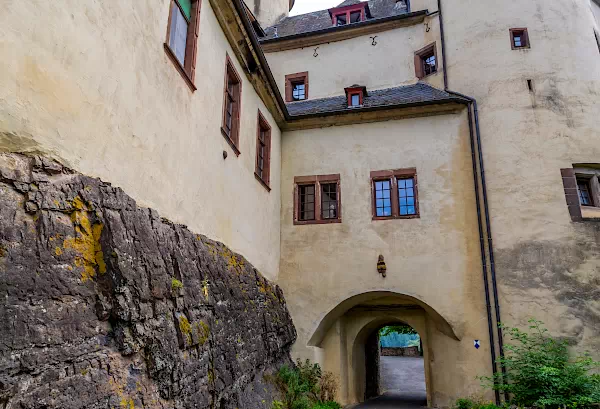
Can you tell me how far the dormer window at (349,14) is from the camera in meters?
15.1

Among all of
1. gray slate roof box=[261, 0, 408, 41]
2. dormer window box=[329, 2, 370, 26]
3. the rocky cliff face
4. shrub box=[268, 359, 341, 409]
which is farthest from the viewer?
gray slate roof box=[261, 0, 408, 41]

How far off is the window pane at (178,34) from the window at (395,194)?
627 centimetres

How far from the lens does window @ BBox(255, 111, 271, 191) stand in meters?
10.7

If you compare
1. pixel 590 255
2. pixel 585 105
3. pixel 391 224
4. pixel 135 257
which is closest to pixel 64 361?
pixel 135 257

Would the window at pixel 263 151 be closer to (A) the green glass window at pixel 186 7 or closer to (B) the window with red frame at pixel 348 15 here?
(A) the green glass window at pixel 186 7

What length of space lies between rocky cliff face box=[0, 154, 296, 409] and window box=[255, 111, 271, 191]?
171 inches

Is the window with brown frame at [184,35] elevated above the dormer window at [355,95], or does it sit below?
below

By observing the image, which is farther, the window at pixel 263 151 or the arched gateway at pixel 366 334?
the window at pixel 263 151

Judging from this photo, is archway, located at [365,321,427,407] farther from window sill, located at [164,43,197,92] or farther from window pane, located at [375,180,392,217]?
window sill, located at [164,43,197,92]

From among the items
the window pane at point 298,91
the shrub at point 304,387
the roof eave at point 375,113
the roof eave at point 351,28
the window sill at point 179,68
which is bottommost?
the shrub at point 304,387

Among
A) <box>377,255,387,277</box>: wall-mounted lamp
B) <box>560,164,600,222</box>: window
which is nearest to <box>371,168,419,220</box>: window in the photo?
<box>377,255,387,277</box>: wall-mounted lamp

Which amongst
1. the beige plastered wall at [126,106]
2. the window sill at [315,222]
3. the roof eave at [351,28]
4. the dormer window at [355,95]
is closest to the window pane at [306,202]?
the window sill at [315,222]

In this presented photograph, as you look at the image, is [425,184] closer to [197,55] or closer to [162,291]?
[197,55]

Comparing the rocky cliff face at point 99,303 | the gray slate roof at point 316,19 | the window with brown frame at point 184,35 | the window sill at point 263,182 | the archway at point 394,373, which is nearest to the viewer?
the rocky cliff face at point 99,303
